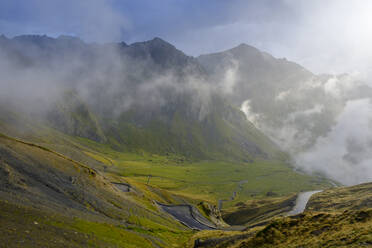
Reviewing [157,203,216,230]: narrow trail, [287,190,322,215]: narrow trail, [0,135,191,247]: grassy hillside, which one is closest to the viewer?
[0,135,191,247]: grassy hillside

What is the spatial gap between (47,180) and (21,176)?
675 cm

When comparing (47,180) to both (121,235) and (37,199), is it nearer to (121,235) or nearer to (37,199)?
(37,199)

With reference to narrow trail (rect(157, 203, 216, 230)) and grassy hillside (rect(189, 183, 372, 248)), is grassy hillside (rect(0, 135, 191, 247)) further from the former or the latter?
grassy hillside (rect(189, 183, 372, 248))

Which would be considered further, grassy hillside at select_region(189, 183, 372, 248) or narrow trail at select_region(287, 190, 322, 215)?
narrow trail at select_region(287, 190, 322, 215)

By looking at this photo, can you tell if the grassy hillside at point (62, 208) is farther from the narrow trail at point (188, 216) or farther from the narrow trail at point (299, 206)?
the narrow trail at point (299, 206)

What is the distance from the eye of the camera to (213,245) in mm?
49469

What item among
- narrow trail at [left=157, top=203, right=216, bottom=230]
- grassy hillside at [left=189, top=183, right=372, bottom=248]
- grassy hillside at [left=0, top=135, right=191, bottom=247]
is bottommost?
narrow trail at [left=157, top=203, right=216, bottom=230]

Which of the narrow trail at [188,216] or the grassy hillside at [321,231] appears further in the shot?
the narrow trail at [188,216]

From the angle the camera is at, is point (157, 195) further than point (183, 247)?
Yes

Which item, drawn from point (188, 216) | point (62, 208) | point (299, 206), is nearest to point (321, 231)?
point (62, 208)

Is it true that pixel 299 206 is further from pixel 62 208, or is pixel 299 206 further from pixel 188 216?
pixel 62 208

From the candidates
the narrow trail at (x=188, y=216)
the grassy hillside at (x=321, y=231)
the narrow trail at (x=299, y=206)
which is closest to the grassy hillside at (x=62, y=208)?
the narrow trail at (x=188, y=216)

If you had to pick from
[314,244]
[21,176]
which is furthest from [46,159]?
[314,244]

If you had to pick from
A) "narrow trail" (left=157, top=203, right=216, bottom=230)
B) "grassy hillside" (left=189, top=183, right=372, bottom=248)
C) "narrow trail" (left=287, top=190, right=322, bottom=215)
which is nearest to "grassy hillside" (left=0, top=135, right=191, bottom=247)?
"narrow trail" (left=157, top=203, right=216, bottom=230)
